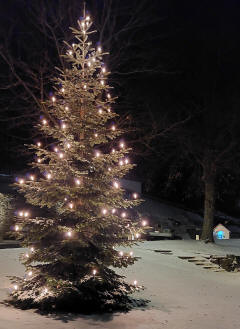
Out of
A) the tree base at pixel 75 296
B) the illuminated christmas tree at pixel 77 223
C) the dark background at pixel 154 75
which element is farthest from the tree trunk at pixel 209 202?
the tree base at pixel 75 296

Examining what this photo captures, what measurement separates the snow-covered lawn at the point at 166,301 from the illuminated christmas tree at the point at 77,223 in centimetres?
44

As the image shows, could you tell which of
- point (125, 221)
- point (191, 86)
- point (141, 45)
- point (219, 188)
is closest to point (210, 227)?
point (219, 188)

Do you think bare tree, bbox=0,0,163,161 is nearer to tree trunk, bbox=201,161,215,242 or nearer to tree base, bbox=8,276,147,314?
tree trunk, bbox=201,161,215,242

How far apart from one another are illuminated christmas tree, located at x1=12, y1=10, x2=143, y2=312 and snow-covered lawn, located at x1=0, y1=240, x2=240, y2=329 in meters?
0.44

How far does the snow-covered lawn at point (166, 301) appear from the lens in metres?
8.08

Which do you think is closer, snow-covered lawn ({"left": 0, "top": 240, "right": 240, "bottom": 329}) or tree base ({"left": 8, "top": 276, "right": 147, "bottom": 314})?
snow-covered lawn ({"left": 0, "top": 240, "right": 240, "bottom": 329})

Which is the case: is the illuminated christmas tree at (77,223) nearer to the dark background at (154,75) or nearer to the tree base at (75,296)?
the tree base at (75,296)

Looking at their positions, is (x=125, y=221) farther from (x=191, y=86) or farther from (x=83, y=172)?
(x=191, y=86)

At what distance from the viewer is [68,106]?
9.39m

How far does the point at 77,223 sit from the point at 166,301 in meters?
2.74

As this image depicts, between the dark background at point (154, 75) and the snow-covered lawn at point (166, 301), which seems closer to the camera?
the snow-covered lawn at point (166, 301)

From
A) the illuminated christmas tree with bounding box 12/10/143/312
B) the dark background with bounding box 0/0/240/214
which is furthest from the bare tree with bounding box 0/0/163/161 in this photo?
the illuminated christmas tree with bounding box 12/10/143/312

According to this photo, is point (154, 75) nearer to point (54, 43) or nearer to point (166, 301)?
point (54, 43)

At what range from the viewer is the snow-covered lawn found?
808 centimetres
